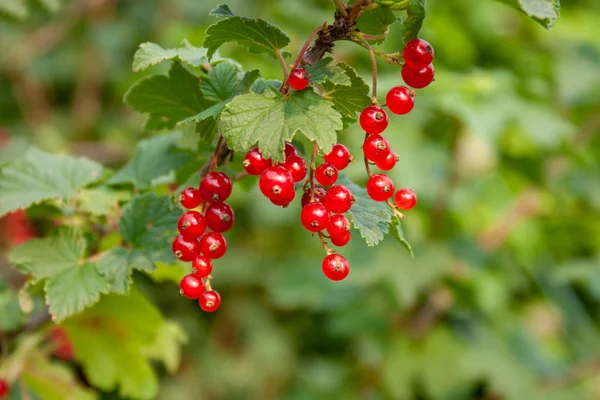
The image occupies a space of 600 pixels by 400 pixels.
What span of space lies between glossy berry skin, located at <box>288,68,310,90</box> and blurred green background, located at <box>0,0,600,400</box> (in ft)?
2.73

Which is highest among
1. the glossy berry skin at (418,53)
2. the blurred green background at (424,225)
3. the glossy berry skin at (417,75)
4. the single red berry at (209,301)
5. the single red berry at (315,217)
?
the glossy berry skin at (418,53)

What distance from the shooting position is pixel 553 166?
205cm

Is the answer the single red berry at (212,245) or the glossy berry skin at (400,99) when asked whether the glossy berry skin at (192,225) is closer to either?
the single red berry at (212,245)

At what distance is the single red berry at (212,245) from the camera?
0.76 metres

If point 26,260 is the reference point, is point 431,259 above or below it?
below

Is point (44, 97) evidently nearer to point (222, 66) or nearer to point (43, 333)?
point (43, 333)

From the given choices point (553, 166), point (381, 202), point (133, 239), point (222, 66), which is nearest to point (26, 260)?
point (133, 239)

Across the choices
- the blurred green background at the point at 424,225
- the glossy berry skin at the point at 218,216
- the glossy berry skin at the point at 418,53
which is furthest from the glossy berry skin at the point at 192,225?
the blurred green background at the point at 424,225

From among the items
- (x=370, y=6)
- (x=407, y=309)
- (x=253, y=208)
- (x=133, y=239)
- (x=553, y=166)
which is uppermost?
(x=370, y=6)

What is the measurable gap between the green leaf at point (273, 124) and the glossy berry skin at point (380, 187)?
0.36 ft

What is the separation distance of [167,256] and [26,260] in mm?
216

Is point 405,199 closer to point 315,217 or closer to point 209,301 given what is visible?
point 315,217

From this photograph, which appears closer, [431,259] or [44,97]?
[431,259]

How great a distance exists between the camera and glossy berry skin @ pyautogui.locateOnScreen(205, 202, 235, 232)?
0.76m
